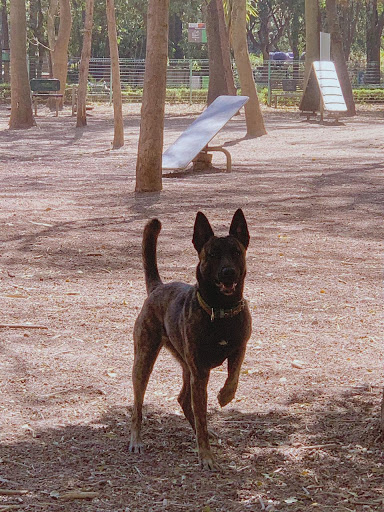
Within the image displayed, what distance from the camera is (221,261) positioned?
12.7 ft

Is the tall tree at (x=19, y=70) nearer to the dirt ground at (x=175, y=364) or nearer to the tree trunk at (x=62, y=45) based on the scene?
the tree trunk at (x=62, y=45)

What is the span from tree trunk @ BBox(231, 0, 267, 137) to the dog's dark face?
61.0 feet

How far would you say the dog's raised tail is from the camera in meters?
4.47

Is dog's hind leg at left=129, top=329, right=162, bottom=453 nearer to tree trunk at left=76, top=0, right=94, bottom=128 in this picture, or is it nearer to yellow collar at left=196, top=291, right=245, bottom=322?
yellow collar at left=196, top=291, right=245, bottom=322

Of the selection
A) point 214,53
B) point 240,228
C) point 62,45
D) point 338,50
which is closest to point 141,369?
point 240,228

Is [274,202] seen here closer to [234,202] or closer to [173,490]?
[234,202]

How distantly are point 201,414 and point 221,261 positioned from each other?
2.41 ft

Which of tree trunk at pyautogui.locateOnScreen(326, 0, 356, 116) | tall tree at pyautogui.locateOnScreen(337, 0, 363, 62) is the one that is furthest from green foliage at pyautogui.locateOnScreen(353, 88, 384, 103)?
tall tree at pyautogui.locateOnScreen(337, 0, 363, 62)

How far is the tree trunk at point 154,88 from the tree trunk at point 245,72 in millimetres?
9514

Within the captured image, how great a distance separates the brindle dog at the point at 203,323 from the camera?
155 inches

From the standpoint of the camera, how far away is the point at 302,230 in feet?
34.0

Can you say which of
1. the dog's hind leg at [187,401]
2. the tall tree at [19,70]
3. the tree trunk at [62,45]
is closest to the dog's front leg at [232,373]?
the dog's hind leg at [187,401]

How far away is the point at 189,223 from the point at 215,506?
7.18m

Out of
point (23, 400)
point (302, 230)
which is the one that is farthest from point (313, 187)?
point (23, 400)
